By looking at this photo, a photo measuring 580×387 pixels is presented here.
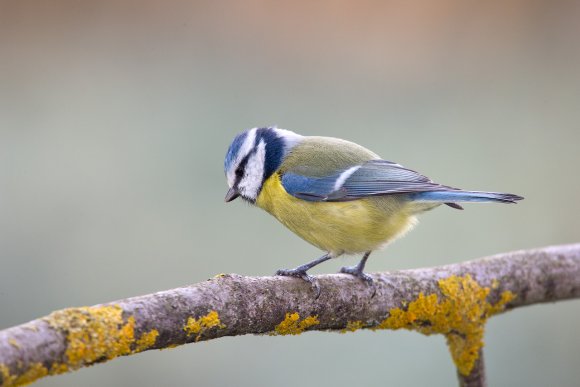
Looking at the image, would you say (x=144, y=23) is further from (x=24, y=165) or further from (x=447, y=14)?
(x=447, y=14)

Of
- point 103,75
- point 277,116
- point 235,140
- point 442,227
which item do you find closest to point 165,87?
point 103,75

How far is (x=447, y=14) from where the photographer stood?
2.91m

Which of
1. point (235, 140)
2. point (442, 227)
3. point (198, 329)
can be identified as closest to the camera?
point (198, 329)

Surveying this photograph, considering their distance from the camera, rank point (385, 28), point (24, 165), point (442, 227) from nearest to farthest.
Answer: point (24, 165) < point (442, 227) < point (385, 28)

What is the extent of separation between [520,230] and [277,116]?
965 millimetres

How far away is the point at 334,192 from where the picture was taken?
2.09 metres

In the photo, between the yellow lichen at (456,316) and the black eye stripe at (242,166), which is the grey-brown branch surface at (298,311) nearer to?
the yellow lichen at (456,316)

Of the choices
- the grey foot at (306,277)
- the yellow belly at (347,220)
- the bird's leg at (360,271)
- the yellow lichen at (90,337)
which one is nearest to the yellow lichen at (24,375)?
the yellow lichen at (90,337)

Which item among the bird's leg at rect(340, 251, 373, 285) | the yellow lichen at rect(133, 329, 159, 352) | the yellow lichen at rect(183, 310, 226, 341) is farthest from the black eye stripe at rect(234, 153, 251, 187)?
the yellow lichen at rect(133, 329, 159, 352)

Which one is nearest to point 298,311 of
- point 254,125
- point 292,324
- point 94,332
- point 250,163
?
point 292,324

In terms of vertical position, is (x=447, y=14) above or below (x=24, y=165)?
above

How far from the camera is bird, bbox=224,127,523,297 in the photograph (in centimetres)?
204

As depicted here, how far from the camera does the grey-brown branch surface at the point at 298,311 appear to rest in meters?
1.12

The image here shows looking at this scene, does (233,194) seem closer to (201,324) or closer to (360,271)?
(360,271)
